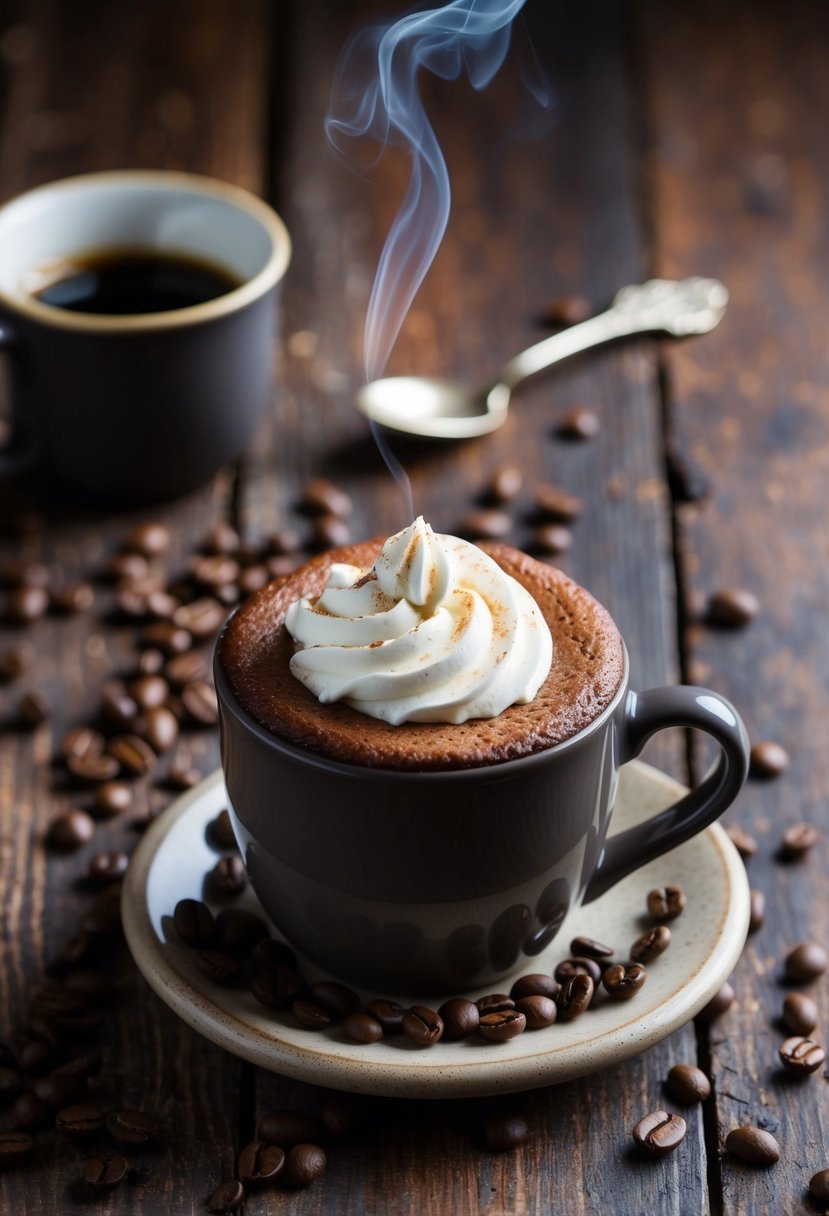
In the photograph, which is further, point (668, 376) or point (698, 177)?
point (698, 177)

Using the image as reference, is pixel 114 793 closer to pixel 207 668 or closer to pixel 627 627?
pixel 207 668

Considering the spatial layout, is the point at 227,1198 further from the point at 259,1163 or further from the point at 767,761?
the point at 767,761

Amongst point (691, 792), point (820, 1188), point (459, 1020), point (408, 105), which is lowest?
point (820, 1188)

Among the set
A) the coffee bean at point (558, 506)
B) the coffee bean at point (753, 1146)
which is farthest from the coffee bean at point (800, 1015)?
the coffee bean at point (558, 506)

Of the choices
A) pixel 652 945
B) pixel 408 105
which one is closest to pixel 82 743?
pixel 652 945

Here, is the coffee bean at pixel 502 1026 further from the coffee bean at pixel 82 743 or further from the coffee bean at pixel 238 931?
the coffee bean at pixel 82 743

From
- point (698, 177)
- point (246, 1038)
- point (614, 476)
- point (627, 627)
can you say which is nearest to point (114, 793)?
point (246, 1038)

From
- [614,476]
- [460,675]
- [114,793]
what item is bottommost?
[114,793]
